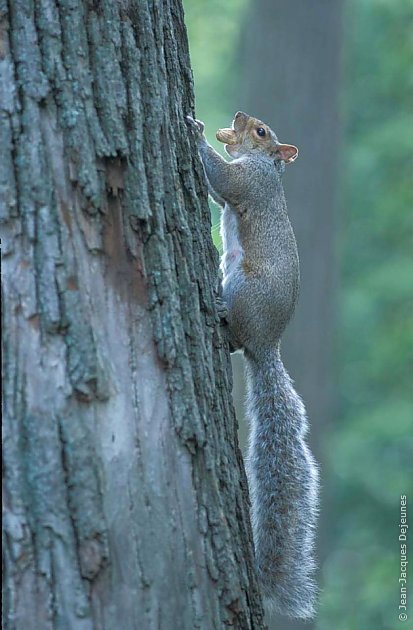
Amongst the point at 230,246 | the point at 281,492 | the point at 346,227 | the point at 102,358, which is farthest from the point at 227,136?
the point at 346,227

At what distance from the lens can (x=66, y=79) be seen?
82.3 inches

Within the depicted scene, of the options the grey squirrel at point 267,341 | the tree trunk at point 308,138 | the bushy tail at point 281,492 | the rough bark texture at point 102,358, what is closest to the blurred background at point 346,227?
the tree trunk at point 308,138

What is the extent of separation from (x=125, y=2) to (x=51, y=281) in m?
0.62

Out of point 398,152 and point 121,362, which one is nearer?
point 121,362

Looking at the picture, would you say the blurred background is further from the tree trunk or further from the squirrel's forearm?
the squirrel's forearm

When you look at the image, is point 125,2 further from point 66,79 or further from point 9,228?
point 9,228

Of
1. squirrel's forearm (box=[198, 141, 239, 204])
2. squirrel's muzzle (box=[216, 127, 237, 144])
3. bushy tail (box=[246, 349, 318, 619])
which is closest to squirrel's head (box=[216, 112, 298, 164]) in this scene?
squirrel's muzzle (box=[216, 127, 237, 144])

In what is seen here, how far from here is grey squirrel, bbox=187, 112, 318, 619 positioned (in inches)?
106

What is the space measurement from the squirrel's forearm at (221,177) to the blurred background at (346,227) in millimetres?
3251

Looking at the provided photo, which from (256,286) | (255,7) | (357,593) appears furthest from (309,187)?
(357,593)

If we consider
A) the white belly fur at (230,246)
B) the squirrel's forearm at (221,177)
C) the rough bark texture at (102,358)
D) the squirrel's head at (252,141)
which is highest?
the squirrel's head at (252,141)

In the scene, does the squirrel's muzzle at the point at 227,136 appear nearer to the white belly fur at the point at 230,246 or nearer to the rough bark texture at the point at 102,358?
the white belly fur at the point at 230,246

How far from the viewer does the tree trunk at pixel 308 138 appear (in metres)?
7.16

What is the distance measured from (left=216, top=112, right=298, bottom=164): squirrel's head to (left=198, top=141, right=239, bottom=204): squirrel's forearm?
0.96 ft
